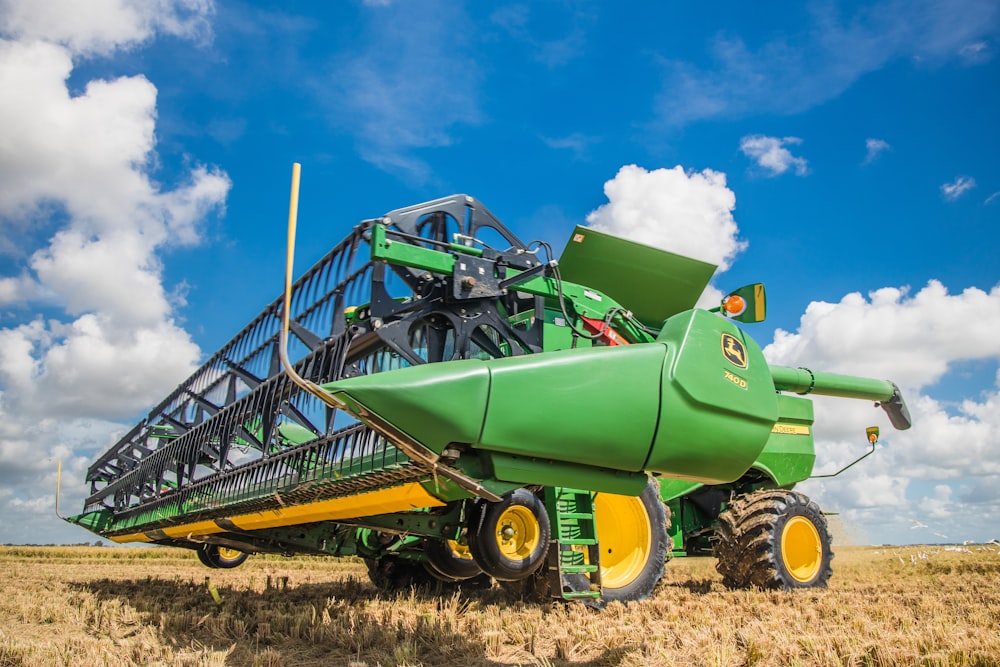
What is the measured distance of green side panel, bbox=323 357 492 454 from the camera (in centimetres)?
287

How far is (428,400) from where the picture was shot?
288 centimetres

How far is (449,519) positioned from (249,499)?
153cm

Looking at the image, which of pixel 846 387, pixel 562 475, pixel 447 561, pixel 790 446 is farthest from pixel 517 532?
pixel 846 387

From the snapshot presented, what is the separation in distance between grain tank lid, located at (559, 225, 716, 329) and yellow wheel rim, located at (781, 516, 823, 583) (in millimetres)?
3040

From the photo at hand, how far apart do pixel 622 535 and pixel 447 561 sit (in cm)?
159

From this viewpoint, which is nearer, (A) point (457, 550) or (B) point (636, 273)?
(B) point (636, 273)

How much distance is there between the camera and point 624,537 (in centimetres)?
635

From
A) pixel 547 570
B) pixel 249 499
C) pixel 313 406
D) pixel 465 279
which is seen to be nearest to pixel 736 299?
pixel 465 279

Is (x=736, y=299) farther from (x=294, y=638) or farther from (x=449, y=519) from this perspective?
(x=294, y=638)

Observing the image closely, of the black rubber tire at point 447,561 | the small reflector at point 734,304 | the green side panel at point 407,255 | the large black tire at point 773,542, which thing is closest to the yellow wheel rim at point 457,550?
the black rubber tire at point 447,561

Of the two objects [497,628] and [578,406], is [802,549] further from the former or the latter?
A: [578,406]

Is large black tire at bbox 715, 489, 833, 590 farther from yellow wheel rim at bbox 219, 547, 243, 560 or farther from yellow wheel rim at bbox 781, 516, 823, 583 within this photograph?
yellow wheel rim at bbox 219, 547, 243, 560

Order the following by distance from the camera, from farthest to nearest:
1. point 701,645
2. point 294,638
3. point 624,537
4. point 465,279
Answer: point 624,537, point 294,638, point 465,279, point 701,645

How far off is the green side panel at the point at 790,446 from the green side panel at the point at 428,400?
18.1 ft
